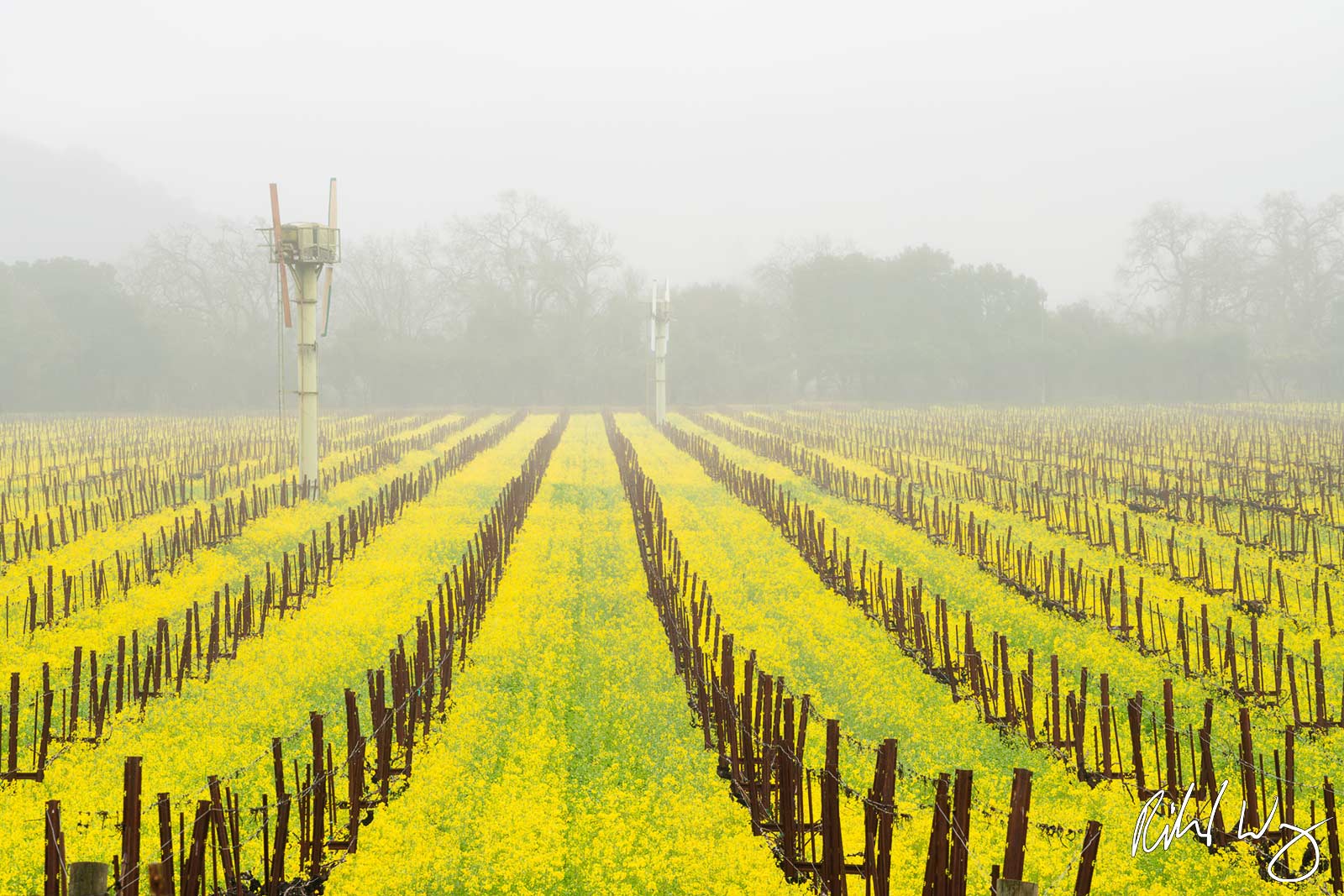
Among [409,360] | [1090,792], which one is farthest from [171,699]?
[409,360]

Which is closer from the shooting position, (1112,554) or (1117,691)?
(1117,691)

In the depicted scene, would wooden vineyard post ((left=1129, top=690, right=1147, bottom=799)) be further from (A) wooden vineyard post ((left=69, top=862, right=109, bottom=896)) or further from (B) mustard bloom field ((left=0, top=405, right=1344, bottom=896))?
(A) wooden vineyard post ((left=69, top=862, right=109, bottom=896))

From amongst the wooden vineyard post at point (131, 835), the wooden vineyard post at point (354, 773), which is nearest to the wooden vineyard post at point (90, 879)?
the wooden vineyard post at point (131, 835)

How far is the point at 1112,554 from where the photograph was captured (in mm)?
17625

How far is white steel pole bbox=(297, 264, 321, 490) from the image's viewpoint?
83.1ft

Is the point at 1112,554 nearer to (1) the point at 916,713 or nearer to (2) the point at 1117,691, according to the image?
(2) the point at 1117,691

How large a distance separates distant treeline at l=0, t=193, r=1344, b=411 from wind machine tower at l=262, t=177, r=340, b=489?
49482 mm

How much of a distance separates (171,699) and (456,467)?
68.1 ft

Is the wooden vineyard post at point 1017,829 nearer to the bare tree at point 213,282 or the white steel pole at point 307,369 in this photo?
the white steel pole at point 307,369

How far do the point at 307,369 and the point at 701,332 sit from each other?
5922cm

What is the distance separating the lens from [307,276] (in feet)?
83.6

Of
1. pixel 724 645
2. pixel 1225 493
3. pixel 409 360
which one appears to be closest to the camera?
pixel 724 645

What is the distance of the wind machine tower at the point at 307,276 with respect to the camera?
Answer: 25.1 m

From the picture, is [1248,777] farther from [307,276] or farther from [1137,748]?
[307,276]
